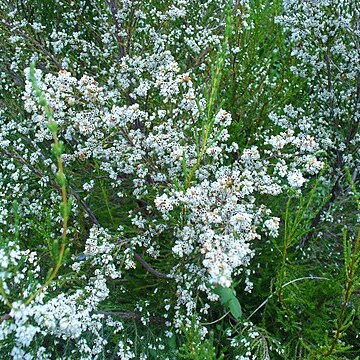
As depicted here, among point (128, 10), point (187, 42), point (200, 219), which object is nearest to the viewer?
point (200, 219)

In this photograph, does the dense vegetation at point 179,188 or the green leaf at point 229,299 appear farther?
the green leaf at point 229,299

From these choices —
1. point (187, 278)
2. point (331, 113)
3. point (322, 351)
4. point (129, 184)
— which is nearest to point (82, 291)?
point (187, 278)

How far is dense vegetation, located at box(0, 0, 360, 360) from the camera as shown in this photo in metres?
2.01

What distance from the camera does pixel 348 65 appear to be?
9.78 feet

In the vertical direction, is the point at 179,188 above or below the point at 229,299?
above

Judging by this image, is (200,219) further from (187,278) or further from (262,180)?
(187,278)

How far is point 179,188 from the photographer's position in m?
1.93

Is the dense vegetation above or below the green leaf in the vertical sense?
above

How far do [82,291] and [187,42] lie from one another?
64.4 inches

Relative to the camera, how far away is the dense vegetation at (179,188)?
2.01 metres

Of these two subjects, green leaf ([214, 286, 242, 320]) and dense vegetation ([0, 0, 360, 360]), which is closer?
dense vegetation ([0, 0, 360, 360])

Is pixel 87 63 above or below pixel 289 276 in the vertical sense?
above

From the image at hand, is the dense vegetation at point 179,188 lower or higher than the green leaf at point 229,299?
higher

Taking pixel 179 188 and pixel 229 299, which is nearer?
pixel 179 188
